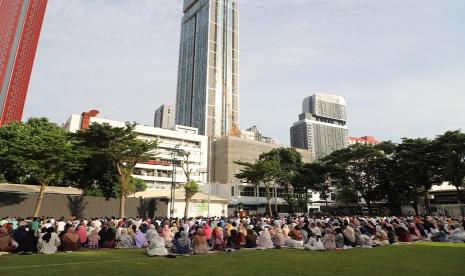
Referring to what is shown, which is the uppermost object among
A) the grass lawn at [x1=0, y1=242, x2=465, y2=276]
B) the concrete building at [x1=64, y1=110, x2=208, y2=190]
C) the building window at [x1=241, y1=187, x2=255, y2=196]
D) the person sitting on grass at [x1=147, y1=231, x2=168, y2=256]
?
the concrete building at [x1=64, y1=110, x2=208, y2=190]

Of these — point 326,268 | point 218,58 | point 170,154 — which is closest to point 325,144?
point 218,58

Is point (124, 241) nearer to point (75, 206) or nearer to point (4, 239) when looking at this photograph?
point (4, 239)

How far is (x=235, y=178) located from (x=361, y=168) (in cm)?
3251

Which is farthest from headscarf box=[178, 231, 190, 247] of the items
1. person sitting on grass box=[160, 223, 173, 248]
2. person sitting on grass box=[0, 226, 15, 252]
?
person sitting on grass box=[0, 226, 15, 252]

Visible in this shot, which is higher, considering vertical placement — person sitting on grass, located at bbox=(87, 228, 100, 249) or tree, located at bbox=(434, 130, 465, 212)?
tree, located at bbox=(434, 130, 465, 212)

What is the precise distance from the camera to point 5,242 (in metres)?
12.9

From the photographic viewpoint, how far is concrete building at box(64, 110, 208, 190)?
67.9m

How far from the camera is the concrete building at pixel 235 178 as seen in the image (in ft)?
221

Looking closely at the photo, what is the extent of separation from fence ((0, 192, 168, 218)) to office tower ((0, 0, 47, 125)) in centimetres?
1647

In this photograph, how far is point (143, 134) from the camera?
7394cm

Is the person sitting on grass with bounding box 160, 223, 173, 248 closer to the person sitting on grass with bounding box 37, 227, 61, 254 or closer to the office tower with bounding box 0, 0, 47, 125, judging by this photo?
the person sitting on grass with bounding box 37, 227, 61, 254

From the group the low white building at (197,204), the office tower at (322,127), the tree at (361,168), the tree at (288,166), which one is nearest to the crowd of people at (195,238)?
the low white building at (197,204)

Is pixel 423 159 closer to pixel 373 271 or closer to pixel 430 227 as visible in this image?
pixel 430 227

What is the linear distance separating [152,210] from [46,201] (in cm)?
1133
